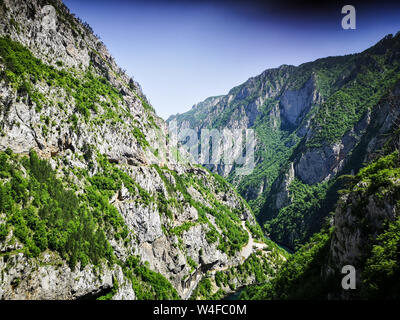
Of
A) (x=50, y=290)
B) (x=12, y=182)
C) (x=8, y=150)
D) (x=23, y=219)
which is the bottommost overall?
(x=50, y=290)

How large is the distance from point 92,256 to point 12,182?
817 inches

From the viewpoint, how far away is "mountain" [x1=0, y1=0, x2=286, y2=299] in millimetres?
42125

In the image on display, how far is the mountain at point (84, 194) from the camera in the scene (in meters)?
Answer: 42.1

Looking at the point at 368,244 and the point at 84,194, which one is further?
the point at 84,194

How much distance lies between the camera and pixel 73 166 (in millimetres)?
62156

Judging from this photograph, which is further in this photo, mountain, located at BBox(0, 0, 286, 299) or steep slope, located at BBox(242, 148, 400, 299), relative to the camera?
mountain, located at BBox(0, 0, 286, 299)

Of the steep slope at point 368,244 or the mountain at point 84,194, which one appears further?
the mountain at point 84,194

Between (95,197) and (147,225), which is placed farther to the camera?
(147,225)

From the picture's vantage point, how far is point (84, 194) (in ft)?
197

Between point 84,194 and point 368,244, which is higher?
point 84,194

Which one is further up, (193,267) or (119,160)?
(119,160)

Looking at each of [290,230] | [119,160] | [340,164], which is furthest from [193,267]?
[340,164]
